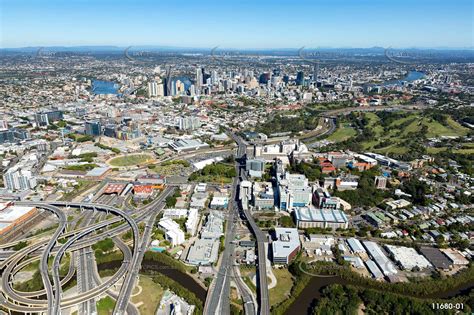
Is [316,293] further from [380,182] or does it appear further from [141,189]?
[141,189]

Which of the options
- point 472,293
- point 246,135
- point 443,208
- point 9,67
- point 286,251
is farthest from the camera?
point 9,67

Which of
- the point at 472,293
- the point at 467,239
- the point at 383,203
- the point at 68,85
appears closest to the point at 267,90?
the point at 68,85

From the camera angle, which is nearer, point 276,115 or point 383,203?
point 383,203

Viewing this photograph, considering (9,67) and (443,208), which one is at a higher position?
(9,67)

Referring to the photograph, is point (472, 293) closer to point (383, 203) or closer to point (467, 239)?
point (467, 239)

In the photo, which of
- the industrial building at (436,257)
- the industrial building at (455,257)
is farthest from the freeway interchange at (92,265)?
the industrial building at (455,257)

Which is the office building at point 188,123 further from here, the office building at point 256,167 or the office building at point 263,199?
the office building at point 263,199

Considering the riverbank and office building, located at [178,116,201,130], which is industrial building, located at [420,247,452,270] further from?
office building, located at [178,116,201,130]
